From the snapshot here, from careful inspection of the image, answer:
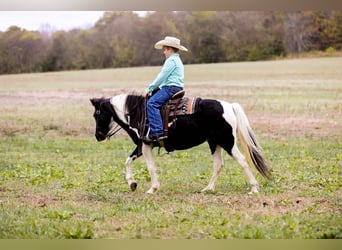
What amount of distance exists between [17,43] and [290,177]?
3101mm

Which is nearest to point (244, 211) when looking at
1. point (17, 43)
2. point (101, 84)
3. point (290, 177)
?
point (290, 177)

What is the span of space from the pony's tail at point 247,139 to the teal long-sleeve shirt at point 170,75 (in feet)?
1.91

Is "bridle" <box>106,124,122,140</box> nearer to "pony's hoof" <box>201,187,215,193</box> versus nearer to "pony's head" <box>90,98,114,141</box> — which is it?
"pony's head" <box>90,98,114,141</box>

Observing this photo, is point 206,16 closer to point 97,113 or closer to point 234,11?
point 234,11

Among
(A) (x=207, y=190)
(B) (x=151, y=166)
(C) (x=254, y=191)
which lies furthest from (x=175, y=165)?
(C) (x=254, y=191)

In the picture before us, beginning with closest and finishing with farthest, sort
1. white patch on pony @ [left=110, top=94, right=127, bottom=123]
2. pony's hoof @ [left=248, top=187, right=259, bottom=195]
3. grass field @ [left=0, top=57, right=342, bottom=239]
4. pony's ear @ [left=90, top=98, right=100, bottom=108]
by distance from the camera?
grass field @ [left=0, top=57, right=342, bottom=239], pony's hoof @ [left=248, top=187, right=259, bottom=195], white patch on pony @ [left=110, top=94, right=127, bottom=123], pony's ear @ [left=90, top=98, right=100, bottom=108]

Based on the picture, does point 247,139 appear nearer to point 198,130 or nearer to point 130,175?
point 198,130

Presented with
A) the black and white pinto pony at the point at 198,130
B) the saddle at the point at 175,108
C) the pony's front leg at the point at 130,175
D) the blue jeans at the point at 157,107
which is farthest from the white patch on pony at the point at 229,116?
the pony's front leg at the point at 130,175

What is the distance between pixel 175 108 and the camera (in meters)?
6.17

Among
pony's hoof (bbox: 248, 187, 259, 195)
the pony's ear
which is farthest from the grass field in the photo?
the pony's ear

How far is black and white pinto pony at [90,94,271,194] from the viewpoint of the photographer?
614 centimetres

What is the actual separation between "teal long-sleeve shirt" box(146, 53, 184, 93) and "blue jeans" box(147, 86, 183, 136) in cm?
6

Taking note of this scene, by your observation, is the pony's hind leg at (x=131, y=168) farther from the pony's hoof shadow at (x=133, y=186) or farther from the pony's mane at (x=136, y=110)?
the pony's mane at (x=136, y=110)

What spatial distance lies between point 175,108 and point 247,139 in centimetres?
73
